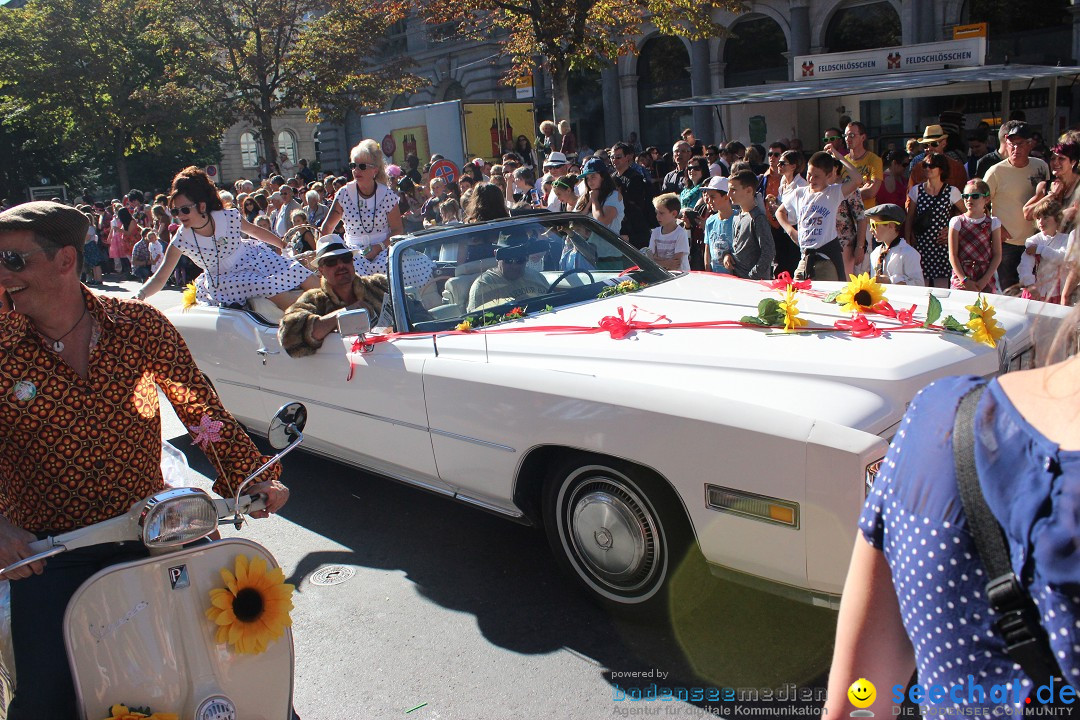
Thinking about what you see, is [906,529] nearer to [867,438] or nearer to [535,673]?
[867,438]

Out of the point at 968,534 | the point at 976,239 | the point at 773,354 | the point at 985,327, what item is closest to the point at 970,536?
the point at 968,534

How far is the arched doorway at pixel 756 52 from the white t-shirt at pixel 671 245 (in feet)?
62.1

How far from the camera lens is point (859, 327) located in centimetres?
398

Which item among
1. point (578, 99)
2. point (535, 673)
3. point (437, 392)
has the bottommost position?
point (535, 673)

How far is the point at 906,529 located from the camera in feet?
3.75

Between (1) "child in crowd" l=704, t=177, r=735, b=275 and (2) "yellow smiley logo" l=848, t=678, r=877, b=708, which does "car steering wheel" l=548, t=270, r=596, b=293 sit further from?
(2) "yellow smiley logo" l=848, t=678, r=877, b=708

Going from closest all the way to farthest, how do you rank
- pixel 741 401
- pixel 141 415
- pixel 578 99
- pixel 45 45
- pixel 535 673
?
pixel 141 415 → pixel 741 401 → pixel 535 673 → pixel 578 99 → pixel 45 45

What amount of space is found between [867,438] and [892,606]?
181 cm

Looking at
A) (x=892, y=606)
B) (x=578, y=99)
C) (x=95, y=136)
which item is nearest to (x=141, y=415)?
(x=892, y=606)

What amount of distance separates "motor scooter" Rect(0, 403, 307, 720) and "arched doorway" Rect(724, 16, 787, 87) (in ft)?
79.1

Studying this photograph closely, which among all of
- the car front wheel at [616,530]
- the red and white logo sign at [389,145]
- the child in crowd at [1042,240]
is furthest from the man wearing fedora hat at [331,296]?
the red and white logo sign at [389,145]

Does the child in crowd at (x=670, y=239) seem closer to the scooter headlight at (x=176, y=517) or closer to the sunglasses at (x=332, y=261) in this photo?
the sunglasses at (x=332, y=261)

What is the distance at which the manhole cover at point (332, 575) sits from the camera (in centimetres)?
457

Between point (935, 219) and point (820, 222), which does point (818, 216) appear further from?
point (935, 219)
